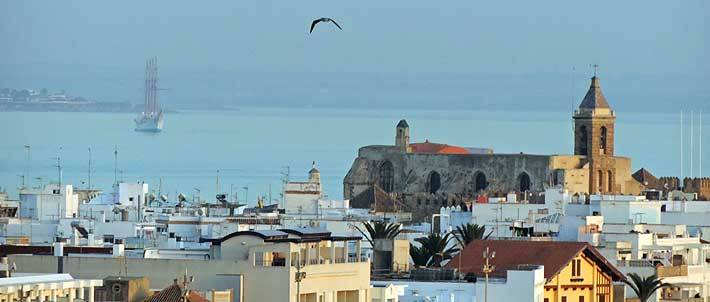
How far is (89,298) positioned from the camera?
3634cm

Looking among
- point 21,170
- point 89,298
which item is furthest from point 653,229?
point 21,170

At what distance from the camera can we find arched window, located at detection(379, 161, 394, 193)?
399 ft

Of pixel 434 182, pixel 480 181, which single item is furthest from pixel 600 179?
pixel 434 182

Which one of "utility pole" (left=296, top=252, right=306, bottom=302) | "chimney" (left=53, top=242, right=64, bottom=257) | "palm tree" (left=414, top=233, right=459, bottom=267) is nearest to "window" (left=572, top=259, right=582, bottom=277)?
"palm tree" (left=414, top=233, right=459, bottom=267)

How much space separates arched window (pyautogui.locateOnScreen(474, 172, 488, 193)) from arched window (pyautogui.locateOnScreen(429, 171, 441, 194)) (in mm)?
1366

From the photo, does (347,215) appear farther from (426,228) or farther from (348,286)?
(348,286)

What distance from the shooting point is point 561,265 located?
47.4 meters

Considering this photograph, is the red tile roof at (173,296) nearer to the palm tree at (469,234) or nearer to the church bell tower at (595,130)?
the palm tree at (469,234)

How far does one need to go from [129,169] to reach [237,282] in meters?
117

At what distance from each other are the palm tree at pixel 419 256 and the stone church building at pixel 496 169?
59418mm

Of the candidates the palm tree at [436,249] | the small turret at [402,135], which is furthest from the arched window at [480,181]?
the palm tree at [436,249]

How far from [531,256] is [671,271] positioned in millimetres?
8690

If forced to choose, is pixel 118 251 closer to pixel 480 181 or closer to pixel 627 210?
pixel 627 210

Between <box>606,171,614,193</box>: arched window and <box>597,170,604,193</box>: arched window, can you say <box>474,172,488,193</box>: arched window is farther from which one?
<box>606,171,614,193</box>: arched window
